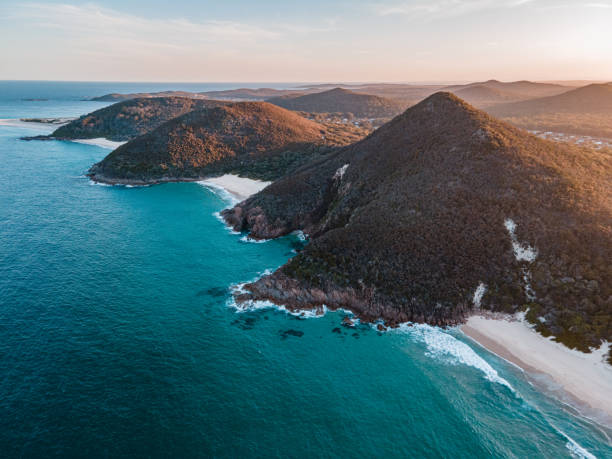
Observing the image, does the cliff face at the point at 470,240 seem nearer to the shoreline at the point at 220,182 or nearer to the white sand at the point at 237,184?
the white sand at the point at 237,184

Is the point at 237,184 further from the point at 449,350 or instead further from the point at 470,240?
the point at 449,350

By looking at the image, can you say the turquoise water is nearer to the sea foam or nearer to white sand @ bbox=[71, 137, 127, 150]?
the sea foam

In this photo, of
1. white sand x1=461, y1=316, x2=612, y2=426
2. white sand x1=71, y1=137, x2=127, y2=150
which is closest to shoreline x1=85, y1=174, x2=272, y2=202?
white sand x1=71, y1=137, x2=127, y2=150

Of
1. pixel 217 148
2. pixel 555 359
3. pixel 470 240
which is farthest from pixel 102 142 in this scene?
pixel 555 359

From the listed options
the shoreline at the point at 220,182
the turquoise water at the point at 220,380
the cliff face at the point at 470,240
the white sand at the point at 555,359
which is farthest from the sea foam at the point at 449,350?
the shoreline at the point at 220,182

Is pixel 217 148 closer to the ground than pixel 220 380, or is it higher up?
higher up

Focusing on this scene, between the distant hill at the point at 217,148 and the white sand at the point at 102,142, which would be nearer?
the distant hill at the point at 217,148
